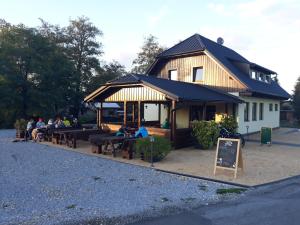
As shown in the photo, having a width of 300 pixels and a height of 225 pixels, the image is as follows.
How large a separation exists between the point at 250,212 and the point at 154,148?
227 inches

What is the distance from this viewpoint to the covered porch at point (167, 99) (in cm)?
1502

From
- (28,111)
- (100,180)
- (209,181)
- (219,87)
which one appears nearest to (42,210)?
(100,180)

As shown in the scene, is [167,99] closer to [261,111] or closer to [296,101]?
[261,111]

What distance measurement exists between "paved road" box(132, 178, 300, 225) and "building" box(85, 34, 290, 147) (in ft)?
25.7

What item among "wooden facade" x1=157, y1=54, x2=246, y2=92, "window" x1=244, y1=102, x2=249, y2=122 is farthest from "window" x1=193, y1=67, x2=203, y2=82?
"window" x1=244, y1=102, x2=249, y2=122

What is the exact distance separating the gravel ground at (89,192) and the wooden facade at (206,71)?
40.0 feet

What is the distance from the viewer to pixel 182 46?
79.2 ft

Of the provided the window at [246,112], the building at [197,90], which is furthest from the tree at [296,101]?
the window at [246,112]

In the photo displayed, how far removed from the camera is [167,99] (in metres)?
15.5

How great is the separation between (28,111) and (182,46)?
15.8 meters

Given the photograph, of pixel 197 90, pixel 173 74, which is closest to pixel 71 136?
pixel 197 90

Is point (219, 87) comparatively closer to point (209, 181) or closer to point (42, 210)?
point (209, 181)

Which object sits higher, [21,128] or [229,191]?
[21,128]

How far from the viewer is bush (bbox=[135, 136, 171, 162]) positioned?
11.6m
